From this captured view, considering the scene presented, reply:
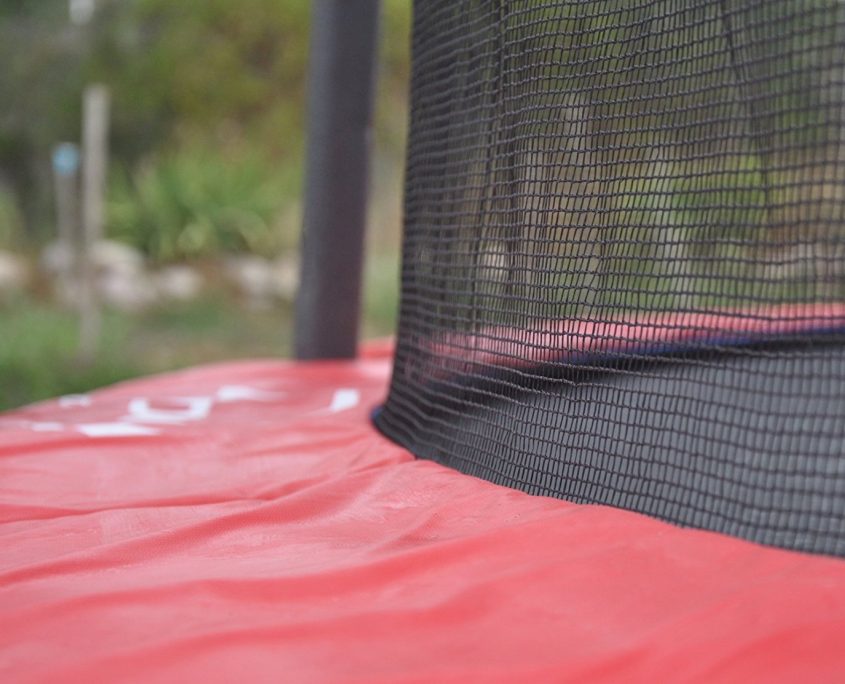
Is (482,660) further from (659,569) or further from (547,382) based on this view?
(547,382)

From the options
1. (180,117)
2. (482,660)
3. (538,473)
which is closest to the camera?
(482,660)

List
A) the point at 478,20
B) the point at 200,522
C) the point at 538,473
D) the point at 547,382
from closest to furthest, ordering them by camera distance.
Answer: the point at 200,522
the point at 538,473
the point at 547,382
the point at 478,20

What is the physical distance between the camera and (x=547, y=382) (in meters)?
1.69

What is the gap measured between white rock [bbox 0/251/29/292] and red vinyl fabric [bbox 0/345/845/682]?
433 cm

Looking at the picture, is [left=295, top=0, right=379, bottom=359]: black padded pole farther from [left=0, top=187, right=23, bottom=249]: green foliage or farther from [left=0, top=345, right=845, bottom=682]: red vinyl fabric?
[left=0, top=187, right=23, bottom=249]: green foliage

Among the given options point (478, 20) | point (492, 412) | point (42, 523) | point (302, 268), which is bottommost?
point (42, 523)

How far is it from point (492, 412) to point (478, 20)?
694 mm

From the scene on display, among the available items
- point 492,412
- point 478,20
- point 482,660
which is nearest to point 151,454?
point 492,412

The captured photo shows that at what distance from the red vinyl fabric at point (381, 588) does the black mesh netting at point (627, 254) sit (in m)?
0.14

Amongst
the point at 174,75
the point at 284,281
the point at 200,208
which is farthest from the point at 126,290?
the point at 174,75

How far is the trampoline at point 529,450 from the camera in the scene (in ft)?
3.33

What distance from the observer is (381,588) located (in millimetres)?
1146

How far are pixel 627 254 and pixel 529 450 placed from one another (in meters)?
0.33

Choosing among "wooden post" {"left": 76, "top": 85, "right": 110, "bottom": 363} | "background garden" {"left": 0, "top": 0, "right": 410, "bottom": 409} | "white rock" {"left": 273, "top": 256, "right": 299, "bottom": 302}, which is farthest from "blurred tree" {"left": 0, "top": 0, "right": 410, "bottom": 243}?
"wooden post" {"left": 76, "top": 85, "right": 110, "bottom": 363}
